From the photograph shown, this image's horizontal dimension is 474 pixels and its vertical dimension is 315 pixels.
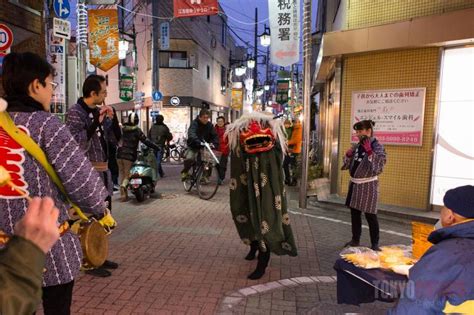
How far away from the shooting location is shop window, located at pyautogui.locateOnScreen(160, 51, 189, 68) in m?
22.8

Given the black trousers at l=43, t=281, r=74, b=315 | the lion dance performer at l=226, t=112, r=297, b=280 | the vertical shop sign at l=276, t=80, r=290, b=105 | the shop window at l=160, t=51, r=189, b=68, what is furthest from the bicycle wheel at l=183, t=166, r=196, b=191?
the shop window at l=160, t=51, r=189, b=68

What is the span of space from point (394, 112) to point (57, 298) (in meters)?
7.18

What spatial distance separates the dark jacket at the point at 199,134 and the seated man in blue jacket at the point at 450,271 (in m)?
7.34

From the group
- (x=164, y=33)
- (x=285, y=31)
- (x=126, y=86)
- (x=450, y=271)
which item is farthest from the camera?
(x=164, y=33)

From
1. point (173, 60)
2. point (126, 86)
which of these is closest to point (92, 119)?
point (126, 86)

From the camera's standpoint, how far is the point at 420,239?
2.94 metres

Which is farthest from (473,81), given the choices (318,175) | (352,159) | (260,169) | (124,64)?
(124,64)

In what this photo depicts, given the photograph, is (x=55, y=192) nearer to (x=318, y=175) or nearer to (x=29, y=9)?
(x=29, y=9)

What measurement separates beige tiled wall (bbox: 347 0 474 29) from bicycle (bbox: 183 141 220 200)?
4.23 m

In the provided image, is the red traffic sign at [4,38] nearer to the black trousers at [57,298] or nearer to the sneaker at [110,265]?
the sneaker at [110,265]

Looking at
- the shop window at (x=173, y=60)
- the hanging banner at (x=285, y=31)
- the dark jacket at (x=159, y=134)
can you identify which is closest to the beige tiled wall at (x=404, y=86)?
the hanging banner at (x=285, y=31)

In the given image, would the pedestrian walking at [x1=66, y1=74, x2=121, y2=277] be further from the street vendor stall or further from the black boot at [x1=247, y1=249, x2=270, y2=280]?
the street vendor stall

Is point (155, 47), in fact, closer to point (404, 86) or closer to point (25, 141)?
point (404, 86)

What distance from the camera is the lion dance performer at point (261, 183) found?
4230 mm
